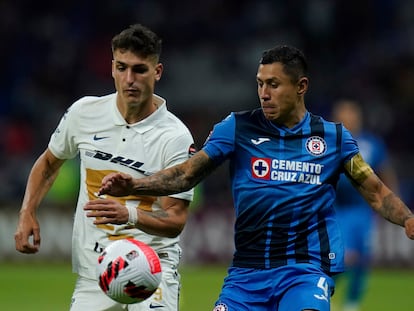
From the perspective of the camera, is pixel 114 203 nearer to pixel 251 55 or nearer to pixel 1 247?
pixel 1 247

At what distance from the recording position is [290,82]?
6.30 metres

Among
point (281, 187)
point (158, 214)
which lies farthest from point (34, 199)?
point (281, 187)

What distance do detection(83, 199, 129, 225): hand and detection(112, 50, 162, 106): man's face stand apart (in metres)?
0.95

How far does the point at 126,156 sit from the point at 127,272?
1.15 metres

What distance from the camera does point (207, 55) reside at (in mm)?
22250

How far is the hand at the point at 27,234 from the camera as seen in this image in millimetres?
6551

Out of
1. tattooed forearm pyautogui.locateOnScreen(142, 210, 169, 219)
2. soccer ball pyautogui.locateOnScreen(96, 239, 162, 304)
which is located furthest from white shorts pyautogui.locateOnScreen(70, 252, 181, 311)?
soccer ball pyautogui.locateOnScreen(96, 239, 162, 304)

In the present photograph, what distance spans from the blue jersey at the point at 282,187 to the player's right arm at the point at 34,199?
4.15 feet

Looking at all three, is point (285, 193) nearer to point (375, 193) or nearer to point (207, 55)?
point (375, 193)

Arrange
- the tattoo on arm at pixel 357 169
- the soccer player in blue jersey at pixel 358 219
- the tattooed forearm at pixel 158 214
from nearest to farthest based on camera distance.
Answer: the tattooed forearm at pixel 158 214, the tattoo on arm at pixel 357 169, the soccer player in blue jersey at pixel 358 219

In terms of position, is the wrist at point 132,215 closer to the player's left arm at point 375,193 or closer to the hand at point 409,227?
the player's left arm at point 375,193

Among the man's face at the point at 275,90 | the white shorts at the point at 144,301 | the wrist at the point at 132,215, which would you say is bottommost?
the white shorts at the point at 144,301

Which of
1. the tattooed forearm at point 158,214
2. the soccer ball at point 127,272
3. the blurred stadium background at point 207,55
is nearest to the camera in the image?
the soccer ball at point 127,272

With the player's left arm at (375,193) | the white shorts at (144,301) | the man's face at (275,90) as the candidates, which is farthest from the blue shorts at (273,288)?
the man's face at (275,90)
